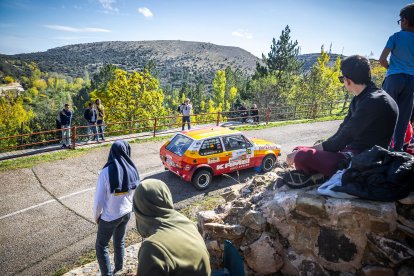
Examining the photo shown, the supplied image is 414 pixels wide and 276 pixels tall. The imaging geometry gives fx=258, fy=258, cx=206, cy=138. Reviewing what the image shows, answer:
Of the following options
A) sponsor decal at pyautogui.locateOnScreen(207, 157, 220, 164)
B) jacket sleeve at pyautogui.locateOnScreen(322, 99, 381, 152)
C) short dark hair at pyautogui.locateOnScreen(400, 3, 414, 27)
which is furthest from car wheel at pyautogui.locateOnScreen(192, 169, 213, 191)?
short dark hair at pyautogui.locateOnScreen(400, 3, 414, 27)

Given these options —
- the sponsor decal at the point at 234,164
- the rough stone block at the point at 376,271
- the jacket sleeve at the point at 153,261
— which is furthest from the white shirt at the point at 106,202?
the sponsor decal at the point at 234,164

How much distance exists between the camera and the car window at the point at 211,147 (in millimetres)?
8547

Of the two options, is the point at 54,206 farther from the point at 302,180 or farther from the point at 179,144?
the point at 302,180

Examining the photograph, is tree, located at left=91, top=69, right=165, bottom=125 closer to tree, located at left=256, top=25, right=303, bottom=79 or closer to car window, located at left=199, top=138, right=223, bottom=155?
tree, located at left=256, top=25, right=303, bottom=79

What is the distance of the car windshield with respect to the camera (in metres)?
8.48

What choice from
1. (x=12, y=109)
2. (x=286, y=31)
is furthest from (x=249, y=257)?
(x=12, y=109)

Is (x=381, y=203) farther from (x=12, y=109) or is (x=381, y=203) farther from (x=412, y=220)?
(x=12, y=109)

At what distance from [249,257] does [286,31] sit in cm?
3579

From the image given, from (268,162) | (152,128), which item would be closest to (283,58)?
(152,128)

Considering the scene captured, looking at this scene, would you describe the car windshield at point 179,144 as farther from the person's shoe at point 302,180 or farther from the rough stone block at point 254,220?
the person's shoe at point 302,180

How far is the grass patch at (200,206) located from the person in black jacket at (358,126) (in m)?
4.41

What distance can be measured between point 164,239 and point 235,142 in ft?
24.5

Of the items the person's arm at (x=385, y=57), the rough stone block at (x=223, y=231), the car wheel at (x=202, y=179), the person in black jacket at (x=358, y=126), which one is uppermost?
the person's arm at (x=385, y=57)

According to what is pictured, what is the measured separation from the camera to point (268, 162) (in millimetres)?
10117
